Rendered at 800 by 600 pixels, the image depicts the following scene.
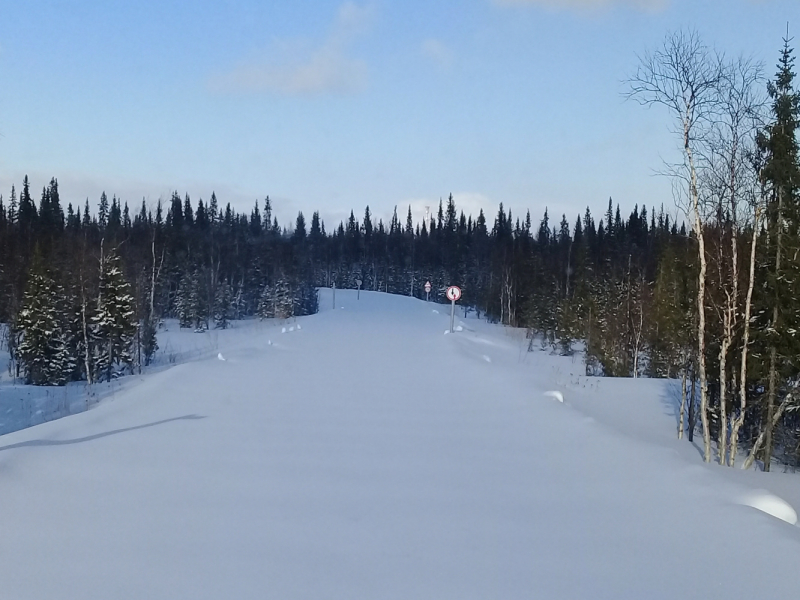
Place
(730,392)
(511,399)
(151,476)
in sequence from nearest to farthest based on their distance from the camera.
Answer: (151,476)
(511,399)
(730,392)

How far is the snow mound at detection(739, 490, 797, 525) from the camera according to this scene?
210 inches

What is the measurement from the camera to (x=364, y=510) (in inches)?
206

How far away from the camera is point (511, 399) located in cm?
1096

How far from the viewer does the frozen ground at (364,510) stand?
3.95m

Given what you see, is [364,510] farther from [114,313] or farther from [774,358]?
[114,313]

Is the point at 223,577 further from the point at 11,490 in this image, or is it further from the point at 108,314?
the point at 108,314

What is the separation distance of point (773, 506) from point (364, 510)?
11.5 ft

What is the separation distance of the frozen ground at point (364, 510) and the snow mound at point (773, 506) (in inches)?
5.6

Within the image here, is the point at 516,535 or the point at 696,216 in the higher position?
the point at 696,216

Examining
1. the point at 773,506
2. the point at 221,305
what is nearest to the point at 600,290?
the point at 221,305

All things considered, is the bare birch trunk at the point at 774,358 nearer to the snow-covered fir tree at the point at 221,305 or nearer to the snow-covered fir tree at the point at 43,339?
the snow-covered fir tree at the point at 43,339

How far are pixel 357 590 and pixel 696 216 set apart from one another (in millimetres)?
13737

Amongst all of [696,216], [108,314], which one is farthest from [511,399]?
[108,314]

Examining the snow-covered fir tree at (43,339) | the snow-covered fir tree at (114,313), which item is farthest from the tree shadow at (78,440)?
the snow-covered fir tree at (43,339)
